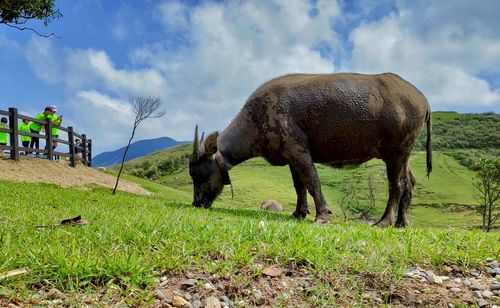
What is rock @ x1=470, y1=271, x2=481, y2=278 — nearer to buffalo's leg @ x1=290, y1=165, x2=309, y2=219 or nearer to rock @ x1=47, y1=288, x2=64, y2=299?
rock @ x1=47, y1=288, x2=64, y2=299

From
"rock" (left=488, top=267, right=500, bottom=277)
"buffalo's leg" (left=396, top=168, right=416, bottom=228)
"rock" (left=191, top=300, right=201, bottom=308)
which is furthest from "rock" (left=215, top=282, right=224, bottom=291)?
"buffalo's leg" (left=396, top=168, right=416, bottom=228)

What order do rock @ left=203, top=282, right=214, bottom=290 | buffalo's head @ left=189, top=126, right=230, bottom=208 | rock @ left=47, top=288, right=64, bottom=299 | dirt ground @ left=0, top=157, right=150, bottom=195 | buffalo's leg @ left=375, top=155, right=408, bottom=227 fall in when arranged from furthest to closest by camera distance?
1. dirt ground @ left=0, top=157, right=150, bottom=195
2. buffalo's head @ left=189, top=126, right=230, bottom=208
3. buffalo's leg @ left=375, top=155, right=408, bottom=227
4. rock @ left=203, top=282, right=214, bottom=290
5. rock @ left=47, top=288, right=64, bottom=299

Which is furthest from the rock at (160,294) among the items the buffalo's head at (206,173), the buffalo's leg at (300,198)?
the buffalo's leg at (300,198)

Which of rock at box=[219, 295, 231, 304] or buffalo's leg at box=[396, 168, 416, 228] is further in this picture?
buffalo's leg at box=[396, 168, 416, 228]

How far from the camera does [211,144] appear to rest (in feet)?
37.4

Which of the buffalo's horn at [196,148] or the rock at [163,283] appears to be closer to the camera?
the rock at [163,283]

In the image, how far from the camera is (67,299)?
3.54m

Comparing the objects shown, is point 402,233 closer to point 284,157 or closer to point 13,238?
point 284,157

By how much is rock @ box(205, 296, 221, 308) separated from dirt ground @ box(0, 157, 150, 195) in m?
17.2

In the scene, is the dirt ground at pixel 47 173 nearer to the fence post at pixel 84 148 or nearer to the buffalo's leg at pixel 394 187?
the fence post at pixel 84 148

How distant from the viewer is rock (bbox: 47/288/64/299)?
3574mm

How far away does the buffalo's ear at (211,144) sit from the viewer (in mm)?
11281

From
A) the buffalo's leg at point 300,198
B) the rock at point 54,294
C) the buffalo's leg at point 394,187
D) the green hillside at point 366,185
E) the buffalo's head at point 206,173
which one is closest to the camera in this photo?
the rock at point 54,294

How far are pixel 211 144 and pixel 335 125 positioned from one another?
3.27 meters
